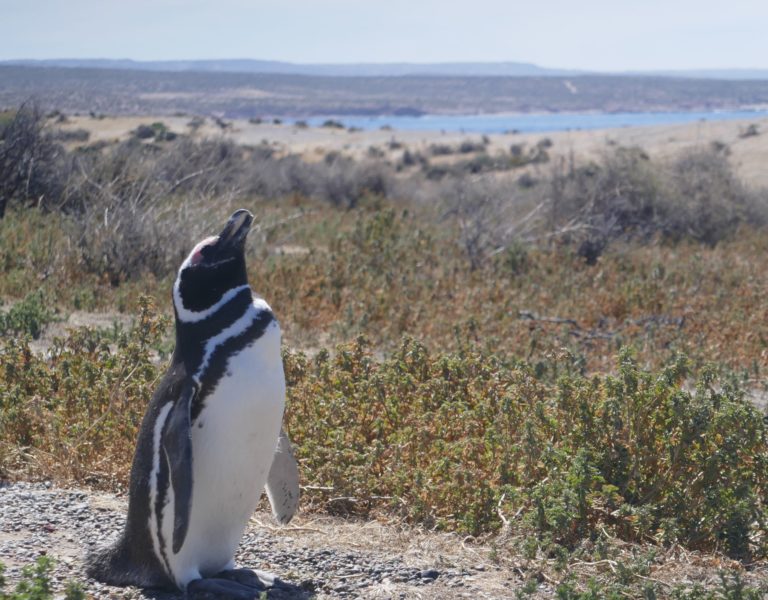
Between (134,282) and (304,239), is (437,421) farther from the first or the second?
(304,239)

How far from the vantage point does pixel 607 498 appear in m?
4.40

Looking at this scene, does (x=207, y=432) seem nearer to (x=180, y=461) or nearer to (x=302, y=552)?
(x=180, y=461)

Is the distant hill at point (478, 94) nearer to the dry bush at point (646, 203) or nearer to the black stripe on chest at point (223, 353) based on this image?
the dry bush at point (646, 203)

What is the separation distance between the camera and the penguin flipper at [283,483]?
4.18 meters

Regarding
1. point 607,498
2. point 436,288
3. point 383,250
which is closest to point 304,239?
point 383,250

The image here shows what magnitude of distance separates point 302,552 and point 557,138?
47.5 m

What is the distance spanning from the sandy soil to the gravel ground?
2355cm

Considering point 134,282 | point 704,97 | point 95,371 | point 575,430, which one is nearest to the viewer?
point 575,430

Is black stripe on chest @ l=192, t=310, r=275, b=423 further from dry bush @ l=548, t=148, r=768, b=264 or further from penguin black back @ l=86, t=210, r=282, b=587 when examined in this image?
dry bush @ l=548, t=148, r=768, b=264

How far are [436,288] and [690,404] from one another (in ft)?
19.1

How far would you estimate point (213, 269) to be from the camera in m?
3.62

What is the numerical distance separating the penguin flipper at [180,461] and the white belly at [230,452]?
9 centimetres

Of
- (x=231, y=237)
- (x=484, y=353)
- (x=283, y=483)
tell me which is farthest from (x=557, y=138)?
(x=231, y=237)

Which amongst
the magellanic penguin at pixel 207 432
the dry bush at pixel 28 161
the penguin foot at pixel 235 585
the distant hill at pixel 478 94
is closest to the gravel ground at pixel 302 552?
the penguin foot at pixel 235 585
